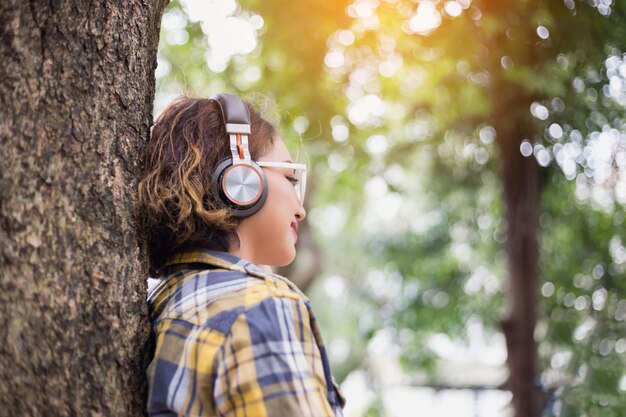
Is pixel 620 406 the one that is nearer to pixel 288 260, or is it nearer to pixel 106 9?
pixel 288 260

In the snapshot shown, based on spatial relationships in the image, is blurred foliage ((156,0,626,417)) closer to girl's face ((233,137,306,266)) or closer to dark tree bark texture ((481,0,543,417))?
dark tree bark texture ((481,0,543,417))

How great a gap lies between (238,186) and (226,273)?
19 centimetres

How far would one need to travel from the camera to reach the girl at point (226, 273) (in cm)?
125

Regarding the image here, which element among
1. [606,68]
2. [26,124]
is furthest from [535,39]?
[26,124]

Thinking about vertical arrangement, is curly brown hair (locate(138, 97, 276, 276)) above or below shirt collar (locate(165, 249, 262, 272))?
above

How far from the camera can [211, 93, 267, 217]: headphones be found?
1.53m

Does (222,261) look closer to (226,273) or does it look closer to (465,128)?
(226,273)

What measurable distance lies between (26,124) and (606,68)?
399cm

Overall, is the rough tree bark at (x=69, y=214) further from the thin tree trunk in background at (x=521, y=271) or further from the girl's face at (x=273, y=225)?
the thin tree trunk in background at (x=521, y=271)

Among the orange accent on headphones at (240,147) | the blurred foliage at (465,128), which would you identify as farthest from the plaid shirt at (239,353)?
the blurred foliage at (465,128)

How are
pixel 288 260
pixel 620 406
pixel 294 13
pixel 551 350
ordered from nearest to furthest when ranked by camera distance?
1. pixel 288 260
2. pixel 294 13
3. pixel 620 406
4. pixel 551 350

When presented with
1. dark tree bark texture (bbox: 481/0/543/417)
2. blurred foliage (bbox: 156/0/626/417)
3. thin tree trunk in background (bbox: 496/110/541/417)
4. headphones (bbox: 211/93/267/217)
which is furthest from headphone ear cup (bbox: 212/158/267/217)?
thin tree trunk in background (bbox: 496/110/541/417)

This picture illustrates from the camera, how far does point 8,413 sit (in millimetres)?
1194

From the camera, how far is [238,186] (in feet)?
5.02
